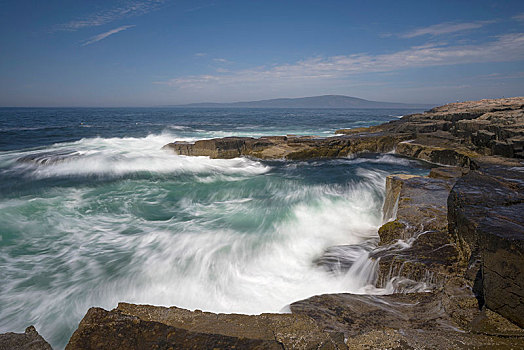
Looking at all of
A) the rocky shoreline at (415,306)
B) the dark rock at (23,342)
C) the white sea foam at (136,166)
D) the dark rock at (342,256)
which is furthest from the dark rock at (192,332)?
the white sea foam at (136,166)

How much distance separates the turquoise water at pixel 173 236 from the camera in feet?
12.9

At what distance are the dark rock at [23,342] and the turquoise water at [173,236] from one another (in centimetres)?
167

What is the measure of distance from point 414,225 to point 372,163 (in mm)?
8919

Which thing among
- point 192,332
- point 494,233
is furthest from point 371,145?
point 192,332

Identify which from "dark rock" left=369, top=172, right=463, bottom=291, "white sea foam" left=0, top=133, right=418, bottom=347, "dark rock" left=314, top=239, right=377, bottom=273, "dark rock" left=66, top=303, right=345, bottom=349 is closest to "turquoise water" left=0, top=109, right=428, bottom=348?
"white sea foam" left=0, top=133, right=418, bottom=347

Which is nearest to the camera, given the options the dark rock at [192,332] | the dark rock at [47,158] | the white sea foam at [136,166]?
the dark rock at [192,332]

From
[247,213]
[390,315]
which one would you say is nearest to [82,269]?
[247,213]

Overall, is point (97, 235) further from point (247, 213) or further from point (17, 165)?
point (17, 165)

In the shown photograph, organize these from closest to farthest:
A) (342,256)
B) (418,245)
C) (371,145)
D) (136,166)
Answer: (418,245)
(342,256)
(136,166)
(371,145)

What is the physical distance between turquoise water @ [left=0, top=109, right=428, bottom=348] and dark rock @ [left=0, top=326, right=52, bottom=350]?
167 cm

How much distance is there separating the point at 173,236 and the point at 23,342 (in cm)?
389

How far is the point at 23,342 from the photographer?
1.86 meters

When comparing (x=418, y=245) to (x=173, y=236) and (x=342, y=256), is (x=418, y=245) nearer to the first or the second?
(x=342, y=256)

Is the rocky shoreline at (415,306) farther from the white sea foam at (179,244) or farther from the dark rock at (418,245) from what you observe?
the white sea foam at (179,244)
